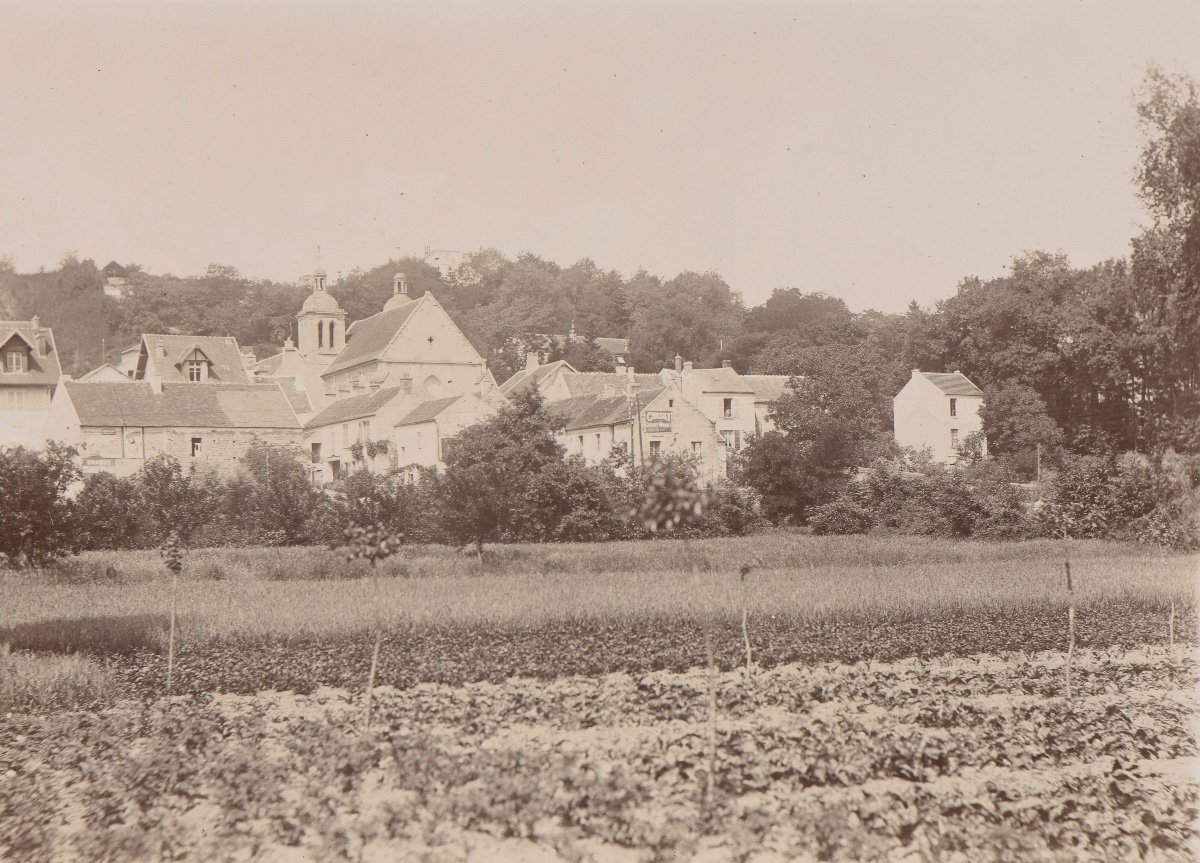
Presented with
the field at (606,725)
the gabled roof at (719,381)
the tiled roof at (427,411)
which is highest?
the gabled roof at (719,381)

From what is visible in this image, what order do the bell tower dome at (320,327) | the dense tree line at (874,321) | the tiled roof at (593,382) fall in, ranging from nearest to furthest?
the dense tree line at (874,321)
the tiled roof at (593,382)
the bell tower dome at (320,327)

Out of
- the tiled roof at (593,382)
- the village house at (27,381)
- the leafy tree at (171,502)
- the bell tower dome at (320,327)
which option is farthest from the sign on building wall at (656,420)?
the bell tower dome at (320,327)

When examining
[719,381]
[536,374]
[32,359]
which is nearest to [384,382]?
[536,374]

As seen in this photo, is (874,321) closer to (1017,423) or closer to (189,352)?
(1017,423)

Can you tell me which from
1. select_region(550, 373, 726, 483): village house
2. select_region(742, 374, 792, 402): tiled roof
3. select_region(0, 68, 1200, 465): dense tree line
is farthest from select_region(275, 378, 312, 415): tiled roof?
select_region(742, 374, 792, 402): tiled roof

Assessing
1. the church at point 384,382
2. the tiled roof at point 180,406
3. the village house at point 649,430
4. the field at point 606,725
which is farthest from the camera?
the church at point 384,382

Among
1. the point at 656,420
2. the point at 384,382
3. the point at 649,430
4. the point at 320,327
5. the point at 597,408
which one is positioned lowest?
the point at 649,430

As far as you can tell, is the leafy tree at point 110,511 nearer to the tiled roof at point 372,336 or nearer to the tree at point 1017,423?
the tiled roof at point 372,336
